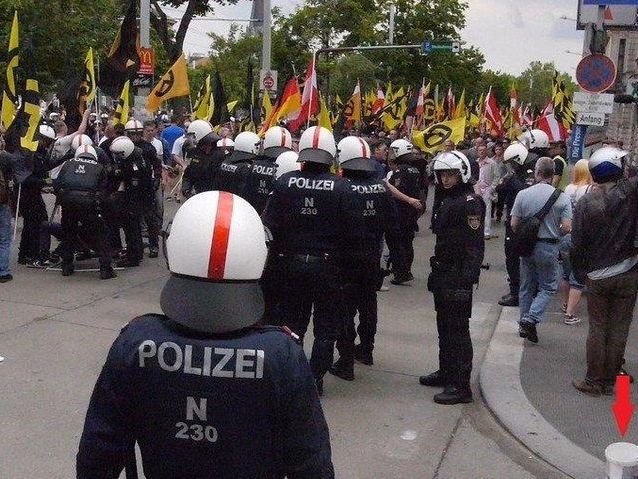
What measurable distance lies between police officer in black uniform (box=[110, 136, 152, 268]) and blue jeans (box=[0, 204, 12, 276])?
1617 mm

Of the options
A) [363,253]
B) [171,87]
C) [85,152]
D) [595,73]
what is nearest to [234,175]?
[85,152]

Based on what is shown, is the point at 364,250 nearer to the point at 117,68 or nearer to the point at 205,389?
the point at 205,389

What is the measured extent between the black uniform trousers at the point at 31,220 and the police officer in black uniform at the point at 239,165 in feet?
9.72

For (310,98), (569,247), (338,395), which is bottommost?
(338,395)

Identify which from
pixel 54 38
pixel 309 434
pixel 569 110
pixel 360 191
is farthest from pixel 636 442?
pixel 54 38

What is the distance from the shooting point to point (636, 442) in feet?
17.9

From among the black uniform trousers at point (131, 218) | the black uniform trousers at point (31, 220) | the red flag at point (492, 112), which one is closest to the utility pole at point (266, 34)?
the red flag at point (492, 112)

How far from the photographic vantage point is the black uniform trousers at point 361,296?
253 inches

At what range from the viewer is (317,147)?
19.7ft

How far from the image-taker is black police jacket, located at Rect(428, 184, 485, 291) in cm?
595

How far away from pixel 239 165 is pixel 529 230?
3.05m

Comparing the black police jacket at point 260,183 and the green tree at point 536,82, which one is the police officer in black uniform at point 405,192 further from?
the green tree at point 536,82

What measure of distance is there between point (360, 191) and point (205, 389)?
14.7 ft

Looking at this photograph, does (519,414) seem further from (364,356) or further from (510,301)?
(510,301)
